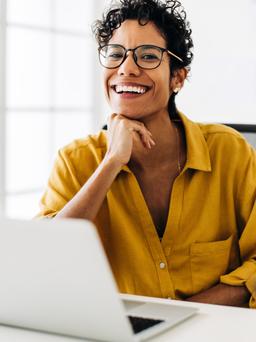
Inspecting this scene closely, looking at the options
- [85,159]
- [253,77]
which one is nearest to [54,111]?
[253,77]

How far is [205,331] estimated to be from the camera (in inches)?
48.6

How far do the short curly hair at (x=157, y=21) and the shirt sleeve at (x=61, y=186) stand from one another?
401 millimetres

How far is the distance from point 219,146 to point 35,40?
239cm

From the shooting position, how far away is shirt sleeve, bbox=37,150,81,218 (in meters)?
1.97

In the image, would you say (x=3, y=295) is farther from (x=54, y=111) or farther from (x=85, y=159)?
(x=54, y=111)

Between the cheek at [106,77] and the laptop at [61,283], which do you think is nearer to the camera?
the laptop at [61,283]

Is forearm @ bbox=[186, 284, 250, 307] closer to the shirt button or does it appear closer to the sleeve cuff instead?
the sleeve cuff

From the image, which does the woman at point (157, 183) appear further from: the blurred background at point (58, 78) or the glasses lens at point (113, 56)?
the blurred background at point (58, 78)

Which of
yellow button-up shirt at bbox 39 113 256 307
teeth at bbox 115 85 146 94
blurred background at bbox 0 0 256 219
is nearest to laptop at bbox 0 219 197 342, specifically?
yellow button-up shirt at bbox 39 113 256 307

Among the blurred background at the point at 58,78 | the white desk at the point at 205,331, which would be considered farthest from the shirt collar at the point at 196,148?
the blurred background at the point at 58,78

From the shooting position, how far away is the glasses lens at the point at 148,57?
6.69ft

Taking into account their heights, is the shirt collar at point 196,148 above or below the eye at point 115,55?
below

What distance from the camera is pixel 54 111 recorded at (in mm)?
4398

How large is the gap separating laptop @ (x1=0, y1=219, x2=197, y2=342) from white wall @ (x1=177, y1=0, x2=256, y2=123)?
10.4ft
